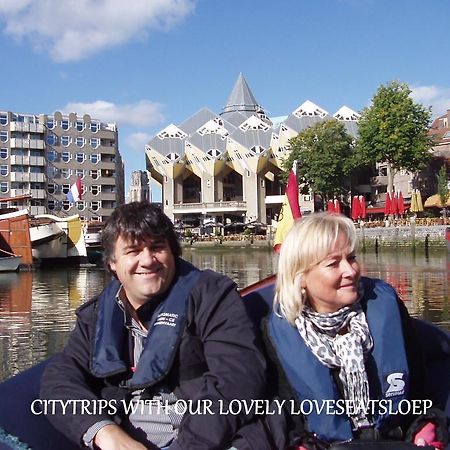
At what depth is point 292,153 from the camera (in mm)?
53500

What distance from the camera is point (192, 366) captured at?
2441mm

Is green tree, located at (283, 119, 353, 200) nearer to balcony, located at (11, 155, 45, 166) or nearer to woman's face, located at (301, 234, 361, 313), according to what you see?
balcony, located at (11, 155, 45, 166)

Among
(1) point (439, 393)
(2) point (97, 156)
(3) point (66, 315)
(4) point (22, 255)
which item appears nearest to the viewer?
(1) point (439, 393)

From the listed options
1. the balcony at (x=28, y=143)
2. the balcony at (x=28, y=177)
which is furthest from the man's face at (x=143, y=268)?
the balcony at (x=28, y=143)

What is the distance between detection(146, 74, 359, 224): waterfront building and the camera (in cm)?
6412

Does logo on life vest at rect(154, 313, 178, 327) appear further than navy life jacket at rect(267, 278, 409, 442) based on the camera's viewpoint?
Yes

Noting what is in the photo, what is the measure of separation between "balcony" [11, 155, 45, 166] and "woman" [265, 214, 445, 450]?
6830 centimetres

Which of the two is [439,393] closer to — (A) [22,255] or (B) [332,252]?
(B) [332,252]

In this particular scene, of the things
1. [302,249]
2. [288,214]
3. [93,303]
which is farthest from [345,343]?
[288,214]

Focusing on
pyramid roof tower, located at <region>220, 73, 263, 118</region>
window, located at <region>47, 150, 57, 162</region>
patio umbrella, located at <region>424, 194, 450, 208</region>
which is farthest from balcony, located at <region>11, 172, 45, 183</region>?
patio umbrella, located at <region>424, 194, 450, 208</region>

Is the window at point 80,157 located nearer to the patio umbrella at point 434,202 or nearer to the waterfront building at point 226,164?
the waterfront building at point 226,164

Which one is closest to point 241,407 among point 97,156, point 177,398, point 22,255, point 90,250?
point 177,398

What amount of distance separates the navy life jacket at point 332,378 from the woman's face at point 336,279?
0.39 ft

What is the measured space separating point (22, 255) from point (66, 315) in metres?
14.0
